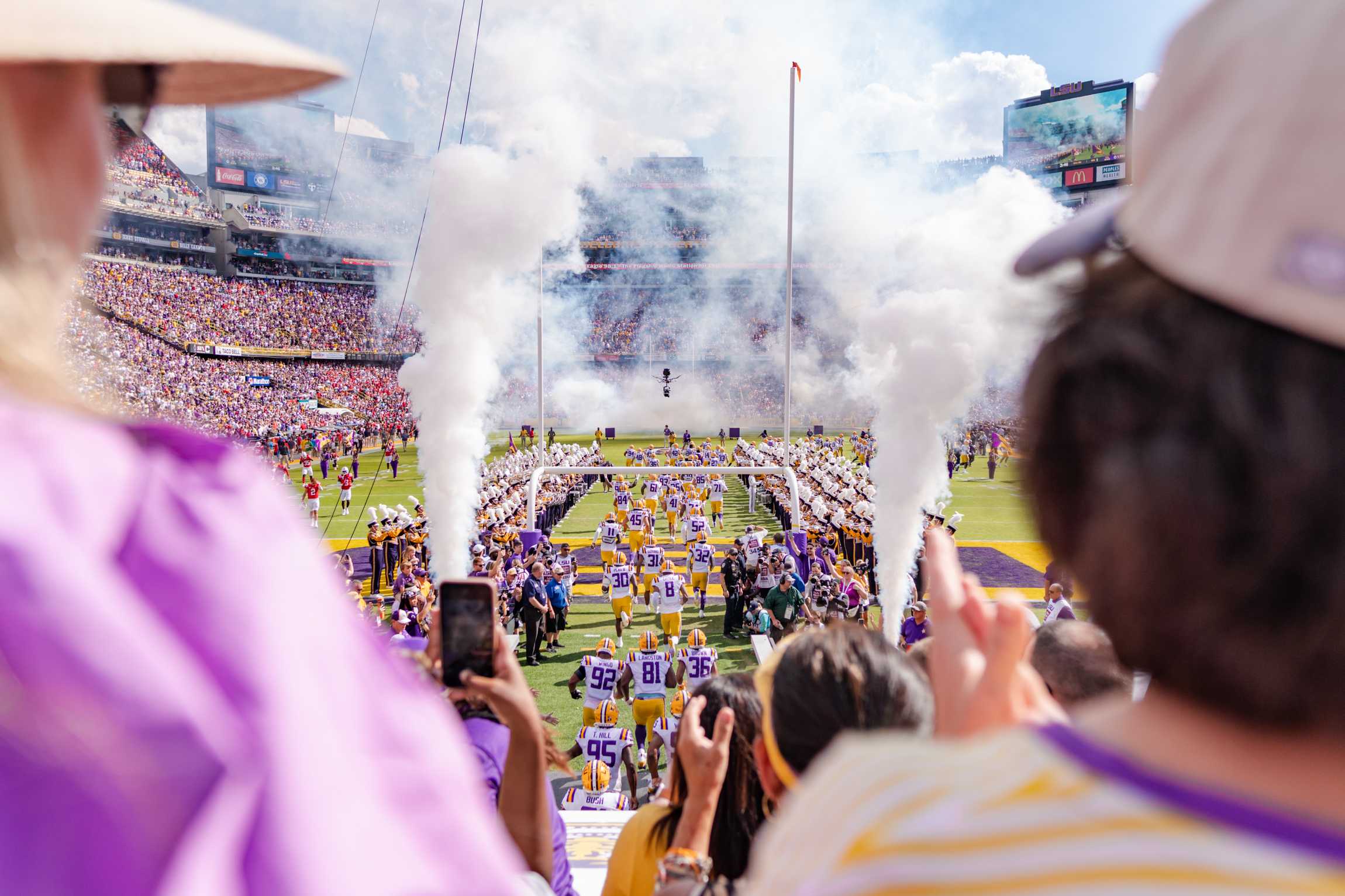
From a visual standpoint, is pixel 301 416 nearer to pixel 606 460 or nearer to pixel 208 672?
pixel 606 460

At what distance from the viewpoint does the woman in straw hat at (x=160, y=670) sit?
380 millimetres

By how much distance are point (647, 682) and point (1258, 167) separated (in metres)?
7.69

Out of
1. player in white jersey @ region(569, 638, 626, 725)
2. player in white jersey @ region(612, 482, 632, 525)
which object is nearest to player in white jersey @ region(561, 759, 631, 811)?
player in white jersey @ region(569, 638, 626, 725)

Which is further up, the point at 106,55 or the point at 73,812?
the point at 106,55

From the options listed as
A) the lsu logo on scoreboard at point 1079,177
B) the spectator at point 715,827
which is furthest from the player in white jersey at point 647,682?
the lsu logo on scoreboard at point 1079,177

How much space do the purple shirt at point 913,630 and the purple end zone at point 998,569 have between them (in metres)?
7.07

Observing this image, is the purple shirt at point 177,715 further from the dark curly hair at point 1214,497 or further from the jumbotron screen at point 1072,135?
the jumbotron screen at point 1072,135

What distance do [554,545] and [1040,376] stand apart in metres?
19.2

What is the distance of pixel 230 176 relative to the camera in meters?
55.8

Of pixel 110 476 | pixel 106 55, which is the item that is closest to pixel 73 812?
pixel 110 476

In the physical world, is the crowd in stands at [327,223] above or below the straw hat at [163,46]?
Answer: above

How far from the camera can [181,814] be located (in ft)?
1.26

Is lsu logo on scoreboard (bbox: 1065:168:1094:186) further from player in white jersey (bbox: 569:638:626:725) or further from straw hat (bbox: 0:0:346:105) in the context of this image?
straw hat (bbox: 0:0:346:105)

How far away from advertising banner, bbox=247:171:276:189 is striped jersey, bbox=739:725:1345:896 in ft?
214
